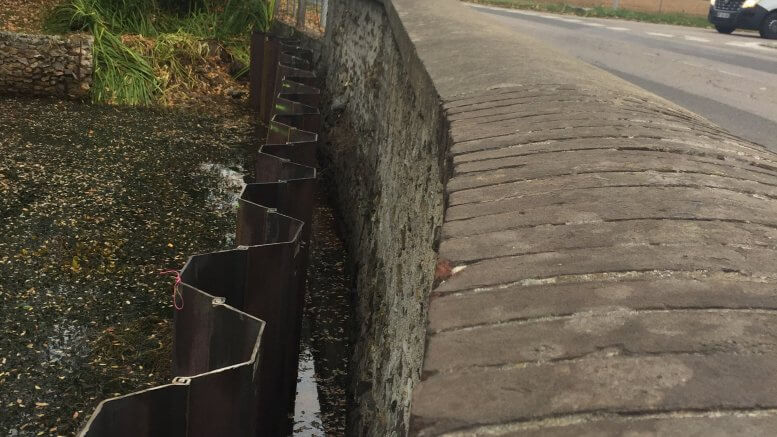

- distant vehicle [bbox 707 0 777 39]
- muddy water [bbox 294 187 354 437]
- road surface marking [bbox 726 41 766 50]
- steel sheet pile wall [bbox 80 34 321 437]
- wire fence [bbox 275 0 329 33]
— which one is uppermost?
distant vehicle [bbox 707 0 777 39]

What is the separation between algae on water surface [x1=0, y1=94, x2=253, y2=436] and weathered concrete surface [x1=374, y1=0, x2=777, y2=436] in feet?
8.36

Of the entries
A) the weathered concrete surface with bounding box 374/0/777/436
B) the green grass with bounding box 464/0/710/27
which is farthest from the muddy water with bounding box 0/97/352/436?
Answer: the green grass with bounding box 464/0/710/27

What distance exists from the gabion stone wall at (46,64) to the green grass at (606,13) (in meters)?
17.3

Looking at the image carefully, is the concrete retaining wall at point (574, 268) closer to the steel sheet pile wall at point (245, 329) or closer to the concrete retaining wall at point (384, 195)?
the concrete retaining wall at point (384, 195)

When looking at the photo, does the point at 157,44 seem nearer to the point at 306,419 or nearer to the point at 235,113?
the point at 235,113

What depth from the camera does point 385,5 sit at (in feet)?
17.3

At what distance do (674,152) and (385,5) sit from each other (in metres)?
3.56

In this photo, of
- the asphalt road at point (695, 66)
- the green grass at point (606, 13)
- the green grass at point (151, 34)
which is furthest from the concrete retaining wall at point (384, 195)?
the green grass at point (606, 13)

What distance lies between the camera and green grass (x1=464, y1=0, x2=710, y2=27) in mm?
25406

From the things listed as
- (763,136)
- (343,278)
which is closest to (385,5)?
(343,278)

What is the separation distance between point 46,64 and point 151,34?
5.50 feet

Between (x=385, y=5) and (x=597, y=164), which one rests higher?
(x=385, y=5)

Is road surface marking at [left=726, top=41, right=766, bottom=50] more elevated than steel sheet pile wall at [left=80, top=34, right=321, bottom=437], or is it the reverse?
road surface marking at [left=726, top=41, right=766, bottom=50]

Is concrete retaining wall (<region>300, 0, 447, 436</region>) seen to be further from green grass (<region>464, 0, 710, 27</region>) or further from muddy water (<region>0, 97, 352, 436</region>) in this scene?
green grass (<region>464, 0, 710, 27</region>)
